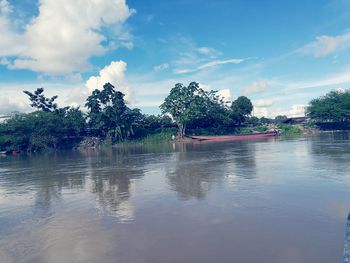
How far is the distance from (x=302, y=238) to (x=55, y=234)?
552cm

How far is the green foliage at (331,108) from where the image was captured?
54.8m

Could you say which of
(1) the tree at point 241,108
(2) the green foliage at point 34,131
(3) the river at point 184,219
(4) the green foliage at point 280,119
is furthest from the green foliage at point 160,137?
(3) the river at point 184,219

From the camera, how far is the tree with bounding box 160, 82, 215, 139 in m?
49.4

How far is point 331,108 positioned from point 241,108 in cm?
1642

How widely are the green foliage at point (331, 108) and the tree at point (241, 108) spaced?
12.3 m

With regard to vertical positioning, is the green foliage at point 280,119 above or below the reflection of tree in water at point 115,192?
above

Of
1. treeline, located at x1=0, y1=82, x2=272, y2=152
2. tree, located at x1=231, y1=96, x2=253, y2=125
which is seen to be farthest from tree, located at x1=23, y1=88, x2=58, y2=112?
tree, located at x1=231, y1=96, x2=253, y2=125

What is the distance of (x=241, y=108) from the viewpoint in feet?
193

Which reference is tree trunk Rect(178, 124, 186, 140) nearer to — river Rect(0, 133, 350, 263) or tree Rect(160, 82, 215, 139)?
tree Rect(160, 82, 215, 139)

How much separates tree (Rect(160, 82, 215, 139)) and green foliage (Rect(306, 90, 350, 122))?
76.3ft

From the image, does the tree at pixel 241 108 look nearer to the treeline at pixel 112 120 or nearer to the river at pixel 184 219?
the treeline at pixel 112 120

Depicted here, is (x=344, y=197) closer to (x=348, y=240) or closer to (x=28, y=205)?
(x=348, y=240)

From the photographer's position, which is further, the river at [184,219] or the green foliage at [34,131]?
the green foliage at [34,131]

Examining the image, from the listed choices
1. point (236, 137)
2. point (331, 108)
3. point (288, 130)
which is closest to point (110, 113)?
point (236, 137)
